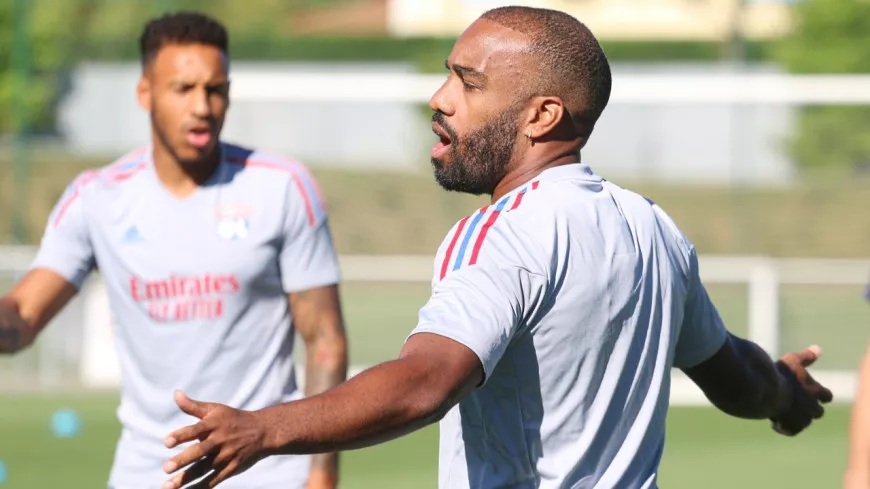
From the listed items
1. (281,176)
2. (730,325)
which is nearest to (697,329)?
(281,176)

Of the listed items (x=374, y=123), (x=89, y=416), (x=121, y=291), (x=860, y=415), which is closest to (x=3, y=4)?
(x=374, y=123)

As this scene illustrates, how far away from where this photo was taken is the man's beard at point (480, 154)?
2.87 meters

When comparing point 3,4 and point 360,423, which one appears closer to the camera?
point 360,423

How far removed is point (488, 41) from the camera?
9.42 ft

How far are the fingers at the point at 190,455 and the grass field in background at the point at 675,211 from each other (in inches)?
430

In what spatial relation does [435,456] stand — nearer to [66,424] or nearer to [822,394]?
[66,424]

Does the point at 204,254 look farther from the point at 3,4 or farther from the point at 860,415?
the point at 3,4

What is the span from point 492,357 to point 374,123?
11.6 metres

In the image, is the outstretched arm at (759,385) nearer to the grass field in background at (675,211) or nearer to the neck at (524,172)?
the neck at (524,172)

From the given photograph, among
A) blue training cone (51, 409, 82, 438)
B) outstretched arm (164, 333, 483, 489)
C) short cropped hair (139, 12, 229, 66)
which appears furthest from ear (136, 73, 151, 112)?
blue training cone (51, 409, 82, 438)

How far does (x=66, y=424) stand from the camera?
1066 centimetres

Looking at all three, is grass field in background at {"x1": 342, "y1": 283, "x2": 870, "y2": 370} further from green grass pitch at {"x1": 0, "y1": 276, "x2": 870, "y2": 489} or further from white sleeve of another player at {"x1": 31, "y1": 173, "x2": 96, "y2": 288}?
white sleeve of another player at {"x1": 31, "y1": 173, "x2": 96, "y2": 288}

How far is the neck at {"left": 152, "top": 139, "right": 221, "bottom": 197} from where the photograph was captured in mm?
4574

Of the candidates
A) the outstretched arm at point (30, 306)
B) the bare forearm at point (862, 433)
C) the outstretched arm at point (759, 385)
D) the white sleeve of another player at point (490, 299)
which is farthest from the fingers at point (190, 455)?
the outstretched arm at point (30, 306)
